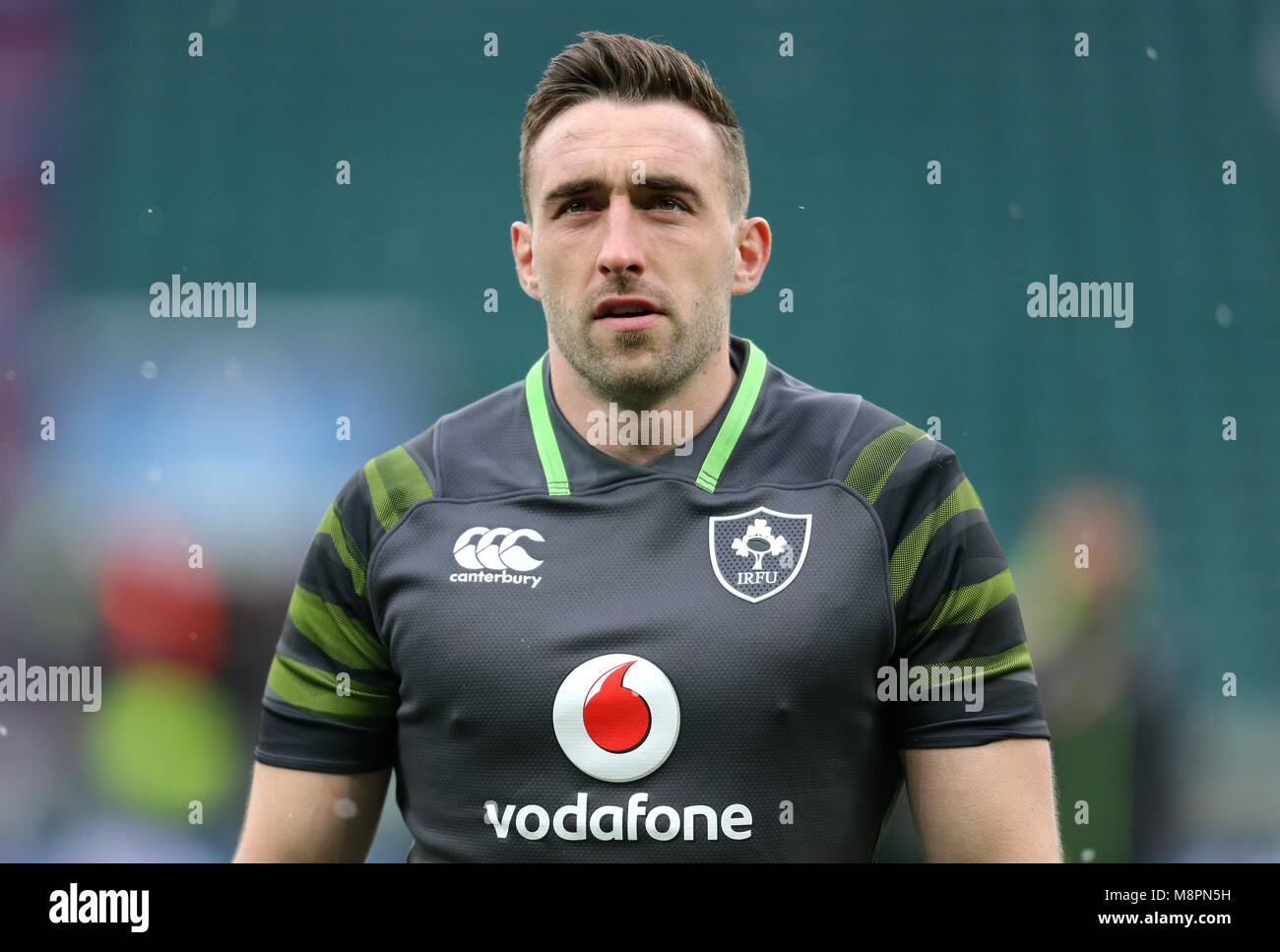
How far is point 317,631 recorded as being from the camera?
8.27 ft

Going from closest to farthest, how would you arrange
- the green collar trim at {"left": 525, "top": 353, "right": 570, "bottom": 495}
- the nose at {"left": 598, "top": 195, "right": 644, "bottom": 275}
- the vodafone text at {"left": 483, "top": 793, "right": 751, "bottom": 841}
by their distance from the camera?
the vodafone text at {"left": 483, "top": 793, "right": 751, "bottom": 841}
the nose at {"left": 598, "top": 195, "right": 644, "bottom": 275}
the green collar trim at {"left": 525, "top": 353, "right": 570, "bottom": 495}

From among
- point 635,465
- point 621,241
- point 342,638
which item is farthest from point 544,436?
point 342,638

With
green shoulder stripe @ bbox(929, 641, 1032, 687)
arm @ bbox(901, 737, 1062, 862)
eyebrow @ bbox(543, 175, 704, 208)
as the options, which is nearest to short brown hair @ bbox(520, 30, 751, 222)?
eyebrow @ bbox(543, 175, 704, 208)

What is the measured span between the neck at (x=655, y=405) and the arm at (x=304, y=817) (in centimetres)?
78

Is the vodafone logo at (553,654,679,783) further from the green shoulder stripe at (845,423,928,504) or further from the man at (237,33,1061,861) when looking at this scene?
the green shoulder stripe at (845,423,928,504)

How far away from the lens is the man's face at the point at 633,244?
2.45 meters

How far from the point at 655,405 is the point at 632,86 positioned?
62 cm

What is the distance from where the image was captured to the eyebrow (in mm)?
2465

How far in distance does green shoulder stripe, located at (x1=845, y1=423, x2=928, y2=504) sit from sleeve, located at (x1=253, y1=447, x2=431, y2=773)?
32.5 inches

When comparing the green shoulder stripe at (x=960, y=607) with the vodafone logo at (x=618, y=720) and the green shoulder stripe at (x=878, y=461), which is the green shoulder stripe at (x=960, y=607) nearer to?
the green shoulder stripe at (x=878, y=461)

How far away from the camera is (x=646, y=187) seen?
2463 mm

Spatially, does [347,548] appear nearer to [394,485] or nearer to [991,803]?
[394,485]

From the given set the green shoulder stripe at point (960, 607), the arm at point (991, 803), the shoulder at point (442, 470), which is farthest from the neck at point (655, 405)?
the arm at point (991, 803)
